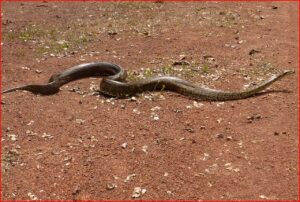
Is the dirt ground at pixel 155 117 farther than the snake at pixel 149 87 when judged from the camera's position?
No

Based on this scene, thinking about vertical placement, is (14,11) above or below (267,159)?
below

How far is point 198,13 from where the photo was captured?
48.4 ft

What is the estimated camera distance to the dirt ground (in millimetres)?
6629

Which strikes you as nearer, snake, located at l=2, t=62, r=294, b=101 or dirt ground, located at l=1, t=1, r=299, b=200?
dirt ground, located at l=1, t=1, r=299, b=200

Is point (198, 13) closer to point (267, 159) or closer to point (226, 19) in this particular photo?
point (226, 19)

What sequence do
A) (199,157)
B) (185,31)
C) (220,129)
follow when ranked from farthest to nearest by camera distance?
(185,31), (220,129), (199,157)

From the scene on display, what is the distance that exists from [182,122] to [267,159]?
166 cm

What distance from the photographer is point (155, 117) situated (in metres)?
8.45

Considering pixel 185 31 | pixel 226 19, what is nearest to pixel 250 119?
pixel 185 31

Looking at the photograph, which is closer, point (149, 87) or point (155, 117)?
point (155, 117)

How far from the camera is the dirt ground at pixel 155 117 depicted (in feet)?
21.7

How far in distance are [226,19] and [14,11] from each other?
6200 millimetres

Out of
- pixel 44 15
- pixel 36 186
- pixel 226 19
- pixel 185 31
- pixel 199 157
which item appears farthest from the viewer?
pixel 44 15

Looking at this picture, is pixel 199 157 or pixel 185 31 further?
pixel 185 31
